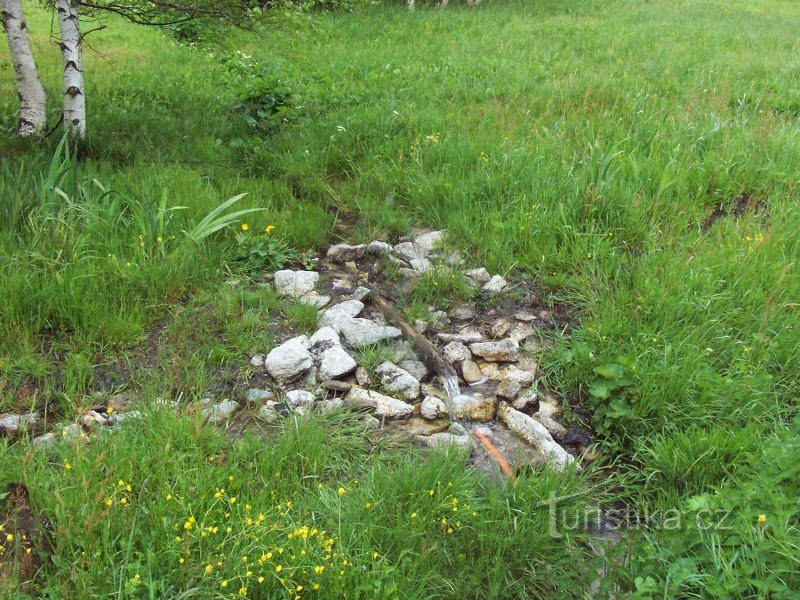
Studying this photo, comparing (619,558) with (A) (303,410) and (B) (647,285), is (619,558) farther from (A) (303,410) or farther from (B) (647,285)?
(B) (647,285)

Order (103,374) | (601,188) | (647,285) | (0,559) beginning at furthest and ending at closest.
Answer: (601,188)
(647,285)
(103,374)
(0,559)

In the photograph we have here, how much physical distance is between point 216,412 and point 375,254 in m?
2.22

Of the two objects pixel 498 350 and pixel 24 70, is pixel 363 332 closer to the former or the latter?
pixel 498 350

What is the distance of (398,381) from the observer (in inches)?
153

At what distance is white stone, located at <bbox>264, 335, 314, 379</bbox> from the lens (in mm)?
3881

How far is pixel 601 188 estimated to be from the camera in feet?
17.1

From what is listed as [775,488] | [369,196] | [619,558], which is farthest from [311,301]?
[775,488]

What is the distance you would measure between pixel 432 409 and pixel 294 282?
64.1 inches

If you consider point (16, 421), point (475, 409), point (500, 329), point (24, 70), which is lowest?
point (475, 409)

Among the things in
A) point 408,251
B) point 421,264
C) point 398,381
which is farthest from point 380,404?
point 408,251

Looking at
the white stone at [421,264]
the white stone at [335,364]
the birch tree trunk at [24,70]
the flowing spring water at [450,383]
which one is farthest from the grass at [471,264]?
the flowing spring water at [450,383]

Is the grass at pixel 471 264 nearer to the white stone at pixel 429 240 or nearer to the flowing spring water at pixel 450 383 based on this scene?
the white stone at pixel 429 240

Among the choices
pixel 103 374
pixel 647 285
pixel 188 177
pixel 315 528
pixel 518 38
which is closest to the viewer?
pixel 315 528

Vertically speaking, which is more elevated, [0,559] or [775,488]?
[775,488]
